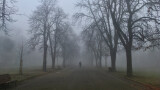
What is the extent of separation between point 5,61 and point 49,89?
87.1 meters

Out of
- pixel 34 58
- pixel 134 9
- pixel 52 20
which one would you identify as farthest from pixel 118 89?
pixel 34 58

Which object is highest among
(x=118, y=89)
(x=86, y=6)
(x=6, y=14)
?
(x=86, y=6)

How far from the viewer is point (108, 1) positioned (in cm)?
3434

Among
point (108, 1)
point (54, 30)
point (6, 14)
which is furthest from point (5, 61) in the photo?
point (6, 14)

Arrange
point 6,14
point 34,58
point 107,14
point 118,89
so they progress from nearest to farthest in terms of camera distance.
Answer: point 118,89 → point 6,14 → point 107,14 → point 34,58

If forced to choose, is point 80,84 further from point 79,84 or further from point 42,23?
point 42,23

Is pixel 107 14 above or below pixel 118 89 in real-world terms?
above

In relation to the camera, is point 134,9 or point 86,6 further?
point 86,6

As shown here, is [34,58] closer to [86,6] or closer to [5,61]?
[5,61]

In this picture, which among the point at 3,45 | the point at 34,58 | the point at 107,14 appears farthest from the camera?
the point at 34,58

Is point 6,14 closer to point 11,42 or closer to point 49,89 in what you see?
point 49,89

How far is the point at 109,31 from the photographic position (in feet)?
150

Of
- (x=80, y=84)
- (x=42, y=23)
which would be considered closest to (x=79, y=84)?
(x=80, y=84)

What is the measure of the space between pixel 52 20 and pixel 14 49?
57.7 metres
